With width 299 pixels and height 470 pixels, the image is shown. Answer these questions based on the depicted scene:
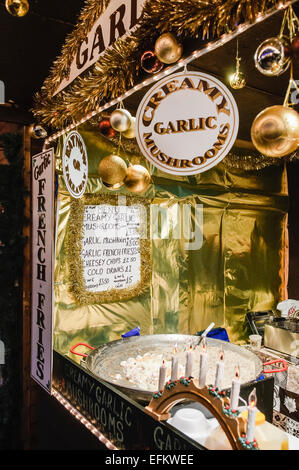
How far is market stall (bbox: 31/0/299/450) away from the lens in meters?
1.41

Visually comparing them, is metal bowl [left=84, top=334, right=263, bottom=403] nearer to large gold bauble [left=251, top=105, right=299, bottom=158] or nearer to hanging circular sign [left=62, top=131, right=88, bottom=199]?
hanging circular sign [left=62, top=131, right=88, bottom=199]

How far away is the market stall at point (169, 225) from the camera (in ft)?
4.64

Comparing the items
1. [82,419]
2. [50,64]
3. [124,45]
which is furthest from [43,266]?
[50,64]

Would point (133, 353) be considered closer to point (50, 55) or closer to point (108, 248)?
point (108, 248)

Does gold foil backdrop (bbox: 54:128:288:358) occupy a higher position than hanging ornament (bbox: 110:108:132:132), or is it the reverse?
hanging ornament (bbox: 110:108:132:132)

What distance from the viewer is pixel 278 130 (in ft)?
3.91

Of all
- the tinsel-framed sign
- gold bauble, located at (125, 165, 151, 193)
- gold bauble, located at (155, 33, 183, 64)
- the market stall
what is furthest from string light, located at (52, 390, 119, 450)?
gold bauble, located at (155, 33, 183, 64)

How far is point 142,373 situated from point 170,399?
543mm

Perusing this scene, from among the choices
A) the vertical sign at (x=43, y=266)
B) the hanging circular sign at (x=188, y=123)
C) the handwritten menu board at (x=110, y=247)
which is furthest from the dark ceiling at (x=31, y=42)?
the hanging circular sign at (x=188, y=123)

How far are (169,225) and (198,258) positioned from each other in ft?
2.03

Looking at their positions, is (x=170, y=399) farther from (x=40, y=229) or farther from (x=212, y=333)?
(x=212, y=333)

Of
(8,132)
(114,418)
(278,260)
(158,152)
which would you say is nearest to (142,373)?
(114,418)

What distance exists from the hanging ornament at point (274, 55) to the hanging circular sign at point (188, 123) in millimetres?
217

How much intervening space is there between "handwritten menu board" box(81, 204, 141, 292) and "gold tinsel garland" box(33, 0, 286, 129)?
3.33 ft
